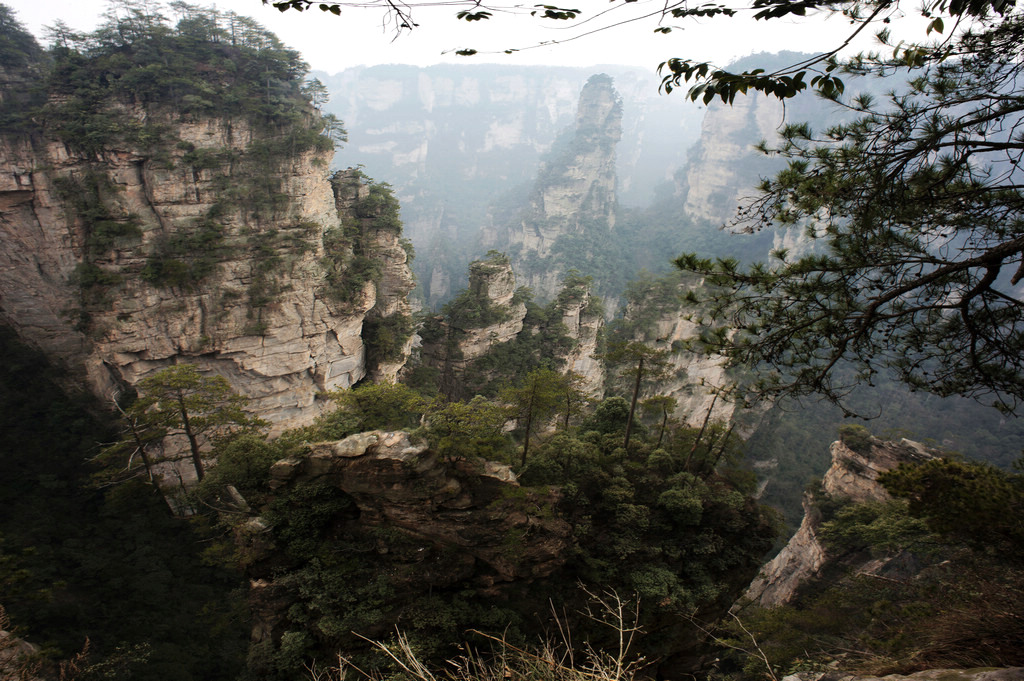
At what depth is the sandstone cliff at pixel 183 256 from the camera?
1457cm

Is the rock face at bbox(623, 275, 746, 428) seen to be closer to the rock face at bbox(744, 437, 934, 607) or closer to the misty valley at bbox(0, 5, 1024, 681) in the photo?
the misty valley at bbox(0, 5, 1024, 681)

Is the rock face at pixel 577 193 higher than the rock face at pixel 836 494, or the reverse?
the rock face at pixel 577 193

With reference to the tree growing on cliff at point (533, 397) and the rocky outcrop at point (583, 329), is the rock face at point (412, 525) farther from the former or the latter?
the rocky outcrop at point (583, 329)

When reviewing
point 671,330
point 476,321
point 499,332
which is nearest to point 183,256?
point 476,321

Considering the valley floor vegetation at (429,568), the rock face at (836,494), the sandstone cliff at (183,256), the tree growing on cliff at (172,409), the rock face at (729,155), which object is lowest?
the rock face at (836,494)

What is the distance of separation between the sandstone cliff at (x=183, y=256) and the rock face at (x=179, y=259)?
0.14 ft

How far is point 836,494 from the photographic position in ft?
59.7

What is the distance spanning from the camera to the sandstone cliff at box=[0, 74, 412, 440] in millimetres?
14570

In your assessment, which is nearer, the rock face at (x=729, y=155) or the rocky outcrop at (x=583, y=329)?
the rocky outcrop at (x=583, y=329)

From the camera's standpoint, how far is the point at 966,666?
396 cm

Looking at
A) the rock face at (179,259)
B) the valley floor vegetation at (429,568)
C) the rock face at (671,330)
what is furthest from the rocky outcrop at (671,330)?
the rock face at (179,259)

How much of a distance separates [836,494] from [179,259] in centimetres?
2588

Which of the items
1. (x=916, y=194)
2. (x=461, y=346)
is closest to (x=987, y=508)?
(x=916, y=194)

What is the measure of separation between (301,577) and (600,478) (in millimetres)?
6329
